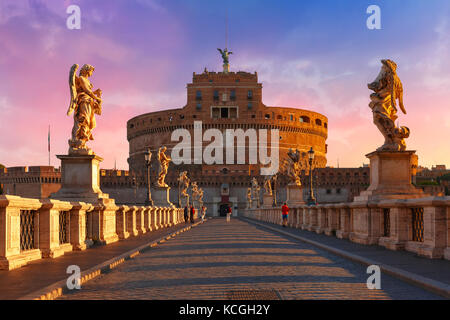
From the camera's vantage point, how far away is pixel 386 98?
14.8 m

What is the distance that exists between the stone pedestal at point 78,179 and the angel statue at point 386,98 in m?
8.01

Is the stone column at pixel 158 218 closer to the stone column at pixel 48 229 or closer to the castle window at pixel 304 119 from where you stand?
the stone column at pixel 48 229

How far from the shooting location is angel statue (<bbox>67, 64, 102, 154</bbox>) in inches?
594

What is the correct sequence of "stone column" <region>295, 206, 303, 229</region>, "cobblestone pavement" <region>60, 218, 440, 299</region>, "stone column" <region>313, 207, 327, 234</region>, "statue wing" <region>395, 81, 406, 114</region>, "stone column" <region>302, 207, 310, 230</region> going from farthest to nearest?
"stone column" <region>295, 206, 303, 229</region>, "stone column" <region>302, 207, 310, 230</region>, "stone column" <region>313, 207, 327, 234</region>, "statue wing" <region>395, 81, 406, 114</region>, "cobblestone pavement" <region>60, 218, 440, 299</region>

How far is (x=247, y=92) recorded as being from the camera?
114312 millimetres

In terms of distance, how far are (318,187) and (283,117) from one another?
68.7 ft

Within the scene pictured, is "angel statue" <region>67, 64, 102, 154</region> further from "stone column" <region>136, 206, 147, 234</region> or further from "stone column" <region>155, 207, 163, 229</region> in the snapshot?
"stone column" <region>155, 207, 163, 229</region>

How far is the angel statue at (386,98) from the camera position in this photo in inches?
569

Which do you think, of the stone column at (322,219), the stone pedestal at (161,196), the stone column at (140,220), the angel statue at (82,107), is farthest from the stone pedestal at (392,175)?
the stone pedestal at (161,196)

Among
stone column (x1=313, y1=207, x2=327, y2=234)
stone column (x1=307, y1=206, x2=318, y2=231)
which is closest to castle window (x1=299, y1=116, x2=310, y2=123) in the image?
stone column (x1=307, y1=206, x2=318, y2=231)

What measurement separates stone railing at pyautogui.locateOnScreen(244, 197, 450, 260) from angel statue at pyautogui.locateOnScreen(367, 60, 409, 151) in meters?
2.17

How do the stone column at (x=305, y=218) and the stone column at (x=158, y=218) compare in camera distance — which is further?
the stone column at (x=158, y=218)
